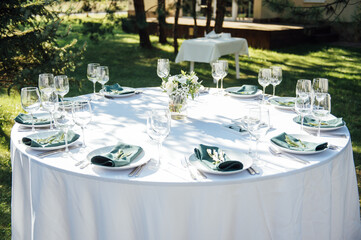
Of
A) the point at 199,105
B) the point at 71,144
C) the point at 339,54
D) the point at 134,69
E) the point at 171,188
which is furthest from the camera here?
the point at 339,54

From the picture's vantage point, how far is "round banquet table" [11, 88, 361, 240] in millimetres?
1805

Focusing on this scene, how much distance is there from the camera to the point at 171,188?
1772 mm

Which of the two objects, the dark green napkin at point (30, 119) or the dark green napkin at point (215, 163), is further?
the dark green napkin at point (30, 119)

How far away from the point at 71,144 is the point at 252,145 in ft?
3.36

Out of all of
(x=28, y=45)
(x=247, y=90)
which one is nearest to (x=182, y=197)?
(x=247, y=90)

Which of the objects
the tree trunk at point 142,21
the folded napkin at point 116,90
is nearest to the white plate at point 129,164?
the folded napkin at point 116,90

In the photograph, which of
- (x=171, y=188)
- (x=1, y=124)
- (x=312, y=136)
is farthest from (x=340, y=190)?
(x=1, y=124)

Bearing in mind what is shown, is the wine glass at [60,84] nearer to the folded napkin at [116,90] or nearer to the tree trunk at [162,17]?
the folded napkin at [116,90]

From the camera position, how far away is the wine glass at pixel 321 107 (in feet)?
7.57

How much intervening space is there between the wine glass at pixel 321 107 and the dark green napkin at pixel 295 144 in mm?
222

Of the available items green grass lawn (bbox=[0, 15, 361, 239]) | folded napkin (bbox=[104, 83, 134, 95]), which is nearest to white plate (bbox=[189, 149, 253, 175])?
folded napkin (bbox=[104, 83, 134, 95])

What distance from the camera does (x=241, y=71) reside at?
9.42m

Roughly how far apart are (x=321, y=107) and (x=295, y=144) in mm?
366

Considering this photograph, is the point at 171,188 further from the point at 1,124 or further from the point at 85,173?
the point at 1,124
